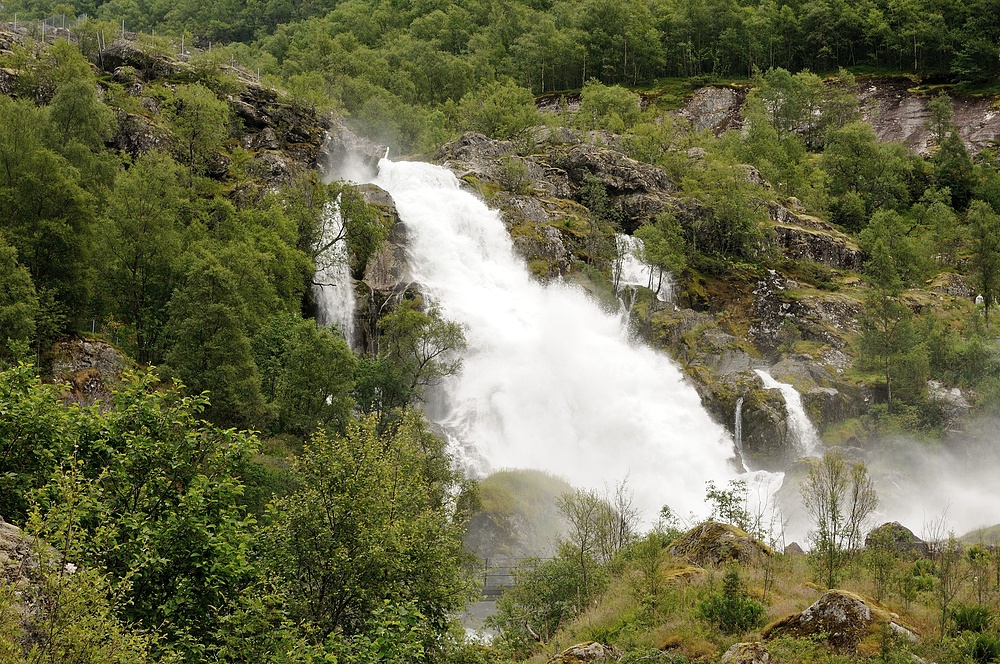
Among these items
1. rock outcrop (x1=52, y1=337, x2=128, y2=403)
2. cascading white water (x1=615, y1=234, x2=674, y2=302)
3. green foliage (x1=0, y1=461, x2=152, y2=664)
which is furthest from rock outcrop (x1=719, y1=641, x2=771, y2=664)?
cascading white water (x1=615, y1=234, x2=674, y2=302)

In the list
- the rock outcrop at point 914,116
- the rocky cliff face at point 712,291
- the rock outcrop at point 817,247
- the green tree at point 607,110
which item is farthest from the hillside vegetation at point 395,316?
the rock outcrop at point 914,116

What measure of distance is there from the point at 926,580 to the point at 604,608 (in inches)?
339

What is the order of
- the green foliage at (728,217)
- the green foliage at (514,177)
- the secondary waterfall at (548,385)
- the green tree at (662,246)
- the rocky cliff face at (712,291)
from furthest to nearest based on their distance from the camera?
the green foliage at (728,217)
the green foliage at (514,177)
the green tree at (662,246)
the rocky cliff face at (712,291)
the secondary waterfall at (548,385)

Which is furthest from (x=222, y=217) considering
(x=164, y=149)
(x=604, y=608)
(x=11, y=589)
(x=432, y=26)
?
(x=432, y=26)

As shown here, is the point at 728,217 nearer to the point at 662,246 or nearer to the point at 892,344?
the point at 662,246

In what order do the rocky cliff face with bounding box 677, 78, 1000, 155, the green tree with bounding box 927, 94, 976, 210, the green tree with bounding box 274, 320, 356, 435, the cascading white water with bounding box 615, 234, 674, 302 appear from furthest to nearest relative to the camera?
the rocky cliff face with bounding box 677, 78, 1000, 155, the green tree with bounding box 927, 94, 976, 210, the cascading white water with bounding box 615, 234, 674, 302, the green tree with bounding box 274, 320, 356, 435

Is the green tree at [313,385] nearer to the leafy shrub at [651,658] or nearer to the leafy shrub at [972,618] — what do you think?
the leafy shrub at [651,658]

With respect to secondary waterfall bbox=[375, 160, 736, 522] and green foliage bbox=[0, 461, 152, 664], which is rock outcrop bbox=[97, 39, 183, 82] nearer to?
secondary waterfall bbox=[375, 160, 736, 522]

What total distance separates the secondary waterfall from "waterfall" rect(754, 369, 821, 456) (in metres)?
4.88

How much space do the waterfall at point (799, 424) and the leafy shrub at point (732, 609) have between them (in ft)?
128

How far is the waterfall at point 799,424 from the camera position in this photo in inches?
2144

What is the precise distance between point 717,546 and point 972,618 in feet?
25.9

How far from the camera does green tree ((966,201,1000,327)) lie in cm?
6950

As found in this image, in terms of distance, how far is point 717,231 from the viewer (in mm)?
76000
